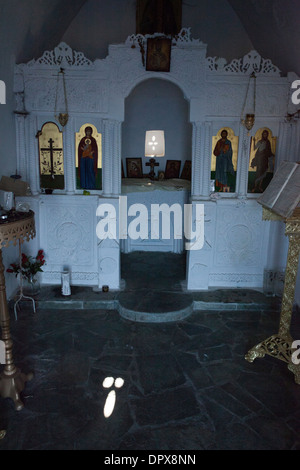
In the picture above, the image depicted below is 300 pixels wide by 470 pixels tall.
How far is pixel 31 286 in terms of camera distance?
5.67m

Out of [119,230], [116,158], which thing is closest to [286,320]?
[119,230]

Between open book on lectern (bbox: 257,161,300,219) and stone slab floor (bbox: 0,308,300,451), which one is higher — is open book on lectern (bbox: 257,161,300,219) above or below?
above

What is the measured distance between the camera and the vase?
5391 mm

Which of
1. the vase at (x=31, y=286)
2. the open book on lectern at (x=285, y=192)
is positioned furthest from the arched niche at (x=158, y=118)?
the open book on lectern at (x=285, y=192)

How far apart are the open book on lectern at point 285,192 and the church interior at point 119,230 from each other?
0.02m

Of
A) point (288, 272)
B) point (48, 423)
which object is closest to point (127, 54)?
point (288, 272)

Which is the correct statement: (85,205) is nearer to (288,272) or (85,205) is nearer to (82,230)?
(82,230)

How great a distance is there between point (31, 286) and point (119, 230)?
1.60 m

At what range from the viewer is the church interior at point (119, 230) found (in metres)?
3.73

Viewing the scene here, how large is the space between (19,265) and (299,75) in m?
4.74

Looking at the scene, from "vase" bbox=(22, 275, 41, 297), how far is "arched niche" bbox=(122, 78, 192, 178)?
11.7 feet

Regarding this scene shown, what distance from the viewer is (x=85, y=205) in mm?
5641

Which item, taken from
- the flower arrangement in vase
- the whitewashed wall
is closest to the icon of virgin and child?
the whitewashed wall

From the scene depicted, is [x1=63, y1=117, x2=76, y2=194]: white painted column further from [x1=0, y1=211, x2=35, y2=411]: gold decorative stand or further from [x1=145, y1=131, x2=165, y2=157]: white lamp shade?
[x1=0, y1=211, x2=35, y2=411]: gold decorative stand
